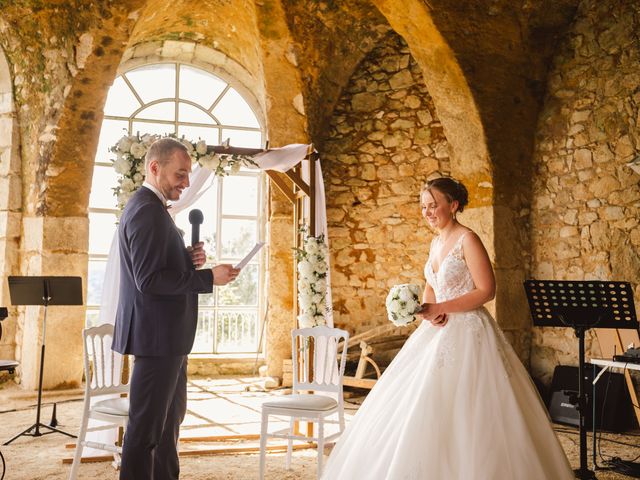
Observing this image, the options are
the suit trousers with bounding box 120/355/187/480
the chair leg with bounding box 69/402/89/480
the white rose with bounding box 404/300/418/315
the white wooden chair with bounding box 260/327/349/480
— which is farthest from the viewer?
the white wooden chair with bounding box 260/327/349/480

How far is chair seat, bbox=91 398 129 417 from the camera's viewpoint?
11.6 ft

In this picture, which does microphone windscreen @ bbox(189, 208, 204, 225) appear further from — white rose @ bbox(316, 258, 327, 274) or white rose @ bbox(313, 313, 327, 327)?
white rose @ bbox(313, 313, 327, 327)

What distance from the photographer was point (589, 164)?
6039 mm

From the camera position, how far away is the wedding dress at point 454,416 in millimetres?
2570

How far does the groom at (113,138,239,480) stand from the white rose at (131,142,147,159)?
5.00 ft

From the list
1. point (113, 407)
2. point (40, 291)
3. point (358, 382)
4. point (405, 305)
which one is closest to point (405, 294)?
point (405, 305)

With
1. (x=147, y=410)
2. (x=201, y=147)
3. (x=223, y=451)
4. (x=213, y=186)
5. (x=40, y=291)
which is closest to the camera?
(x=147, y=410)

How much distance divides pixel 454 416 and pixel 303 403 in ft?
4.22

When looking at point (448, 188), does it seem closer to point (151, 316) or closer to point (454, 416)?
point (454, 416)

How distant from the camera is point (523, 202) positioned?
21.7 feet

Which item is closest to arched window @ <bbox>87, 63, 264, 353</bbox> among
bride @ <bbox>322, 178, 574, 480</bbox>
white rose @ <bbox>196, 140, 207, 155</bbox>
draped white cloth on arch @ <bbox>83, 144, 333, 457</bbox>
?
draped white cloth on arch @ <bbox>83, 144, 333, 457</bbox>

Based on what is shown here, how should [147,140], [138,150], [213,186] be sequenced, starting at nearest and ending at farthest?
[138,150] → [147,140] → [213,186]

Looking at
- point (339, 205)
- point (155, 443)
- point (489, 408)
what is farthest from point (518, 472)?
point (339, 205)

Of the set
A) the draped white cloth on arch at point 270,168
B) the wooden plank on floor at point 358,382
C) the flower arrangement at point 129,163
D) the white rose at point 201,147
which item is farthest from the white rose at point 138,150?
the wooden plank on floor at point 358,382
